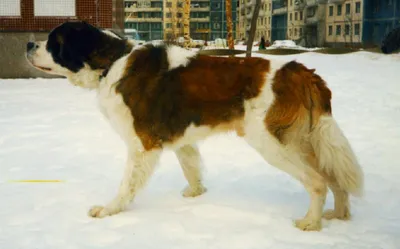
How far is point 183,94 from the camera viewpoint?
3.29 metres

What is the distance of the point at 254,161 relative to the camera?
4.99 metres

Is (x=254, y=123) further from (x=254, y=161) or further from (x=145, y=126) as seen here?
(x=254, y=161)

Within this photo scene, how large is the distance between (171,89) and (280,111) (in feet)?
2.57

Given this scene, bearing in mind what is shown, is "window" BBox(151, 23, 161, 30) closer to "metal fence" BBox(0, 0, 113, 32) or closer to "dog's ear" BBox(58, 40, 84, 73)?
"metal fence" BBox(0, 0, 113, 32)

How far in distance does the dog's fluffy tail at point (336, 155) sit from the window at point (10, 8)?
494 inches

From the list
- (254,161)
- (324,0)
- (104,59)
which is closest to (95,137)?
(254,161)

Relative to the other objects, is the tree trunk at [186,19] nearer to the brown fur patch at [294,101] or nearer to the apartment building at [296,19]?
the brown fur patch at [294,101]

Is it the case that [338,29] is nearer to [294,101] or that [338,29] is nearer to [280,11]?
[280,11]

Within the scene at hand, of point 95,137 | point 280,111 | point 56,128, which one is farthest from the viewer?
point 56,128

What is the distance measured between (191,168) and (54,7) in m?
11.4

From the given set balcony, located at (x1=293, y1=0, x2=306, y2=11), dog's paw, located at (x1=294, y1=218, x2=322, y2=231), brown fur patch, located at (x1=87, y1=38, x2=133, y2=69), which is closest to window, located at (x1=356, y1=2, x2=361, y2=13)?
balcony, located at (x1=293, y1=0, x2=306, y2=11)

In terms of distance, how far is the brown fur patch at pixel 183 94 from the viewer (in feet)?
10.6

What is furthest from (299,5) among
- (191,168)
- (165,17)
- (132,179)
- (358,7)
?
(132,179)

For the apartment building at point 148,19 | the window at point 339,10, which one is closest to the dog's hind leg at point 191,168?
the window at point 339,10
